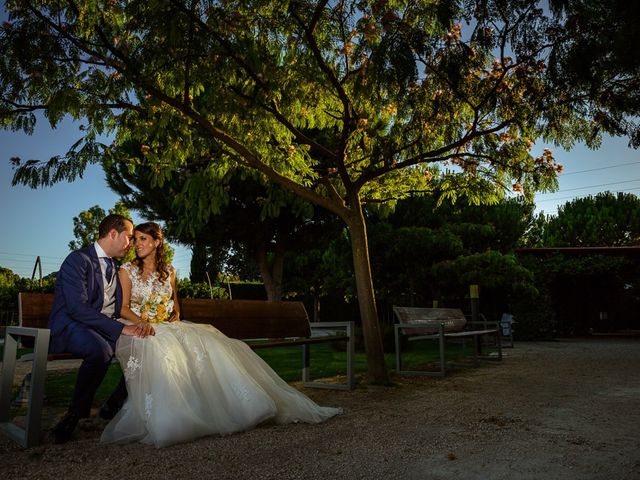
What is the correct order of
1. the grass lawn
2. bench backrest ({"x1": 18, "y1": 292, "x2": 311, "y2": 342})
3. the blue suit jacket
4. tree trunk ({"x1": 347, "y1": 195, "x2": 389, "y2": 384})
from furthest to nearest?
tree trunk ({"x1": 347, "y1": 195, "x2": 389, "y2": 384}) < the grass lawn < bench backrest ({"x1": 18, "y1": 292, "x2": 311, "y2": 342}) < the blue suit jacket

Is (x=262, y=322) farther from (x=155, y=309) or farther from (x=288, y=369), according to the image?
(x=288, y=369)

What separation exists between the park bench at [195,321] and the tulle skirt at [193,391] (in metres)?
0.52

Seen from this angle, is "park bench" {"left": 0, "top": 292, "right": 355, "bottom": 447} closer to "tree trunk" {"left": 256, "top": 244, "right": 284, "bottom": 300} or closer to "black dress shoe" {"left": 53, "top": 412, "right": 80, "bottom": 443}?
"black dress shoe" {"left": 53, "top": 412, "right": 80, "bottom": 443}

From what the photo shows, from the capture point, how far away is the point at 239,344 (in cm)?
438

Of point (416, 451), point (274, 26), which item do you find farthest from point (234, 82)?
point (416, 451)

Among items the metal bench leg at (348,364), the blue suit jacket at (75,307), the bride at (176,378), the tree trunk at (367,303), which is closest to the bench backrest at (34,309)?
the blue suit jacket at (75,307)

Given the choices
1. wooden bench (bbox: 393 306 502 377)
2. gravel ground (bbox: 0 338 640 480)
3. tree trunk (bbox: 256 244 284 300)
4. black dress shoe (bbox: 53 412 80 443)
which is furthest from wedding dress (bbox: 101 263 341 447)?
tree trunk (bbox: 256 244 284 300)

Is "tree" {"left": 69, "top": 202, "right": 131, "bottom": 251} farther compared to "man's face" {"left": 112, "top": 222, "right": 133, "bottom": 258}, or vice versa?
"tree" {"left": 69, "top": 202, "right": 131, "bottom": 251}

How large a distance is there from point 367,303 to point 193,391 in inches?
139

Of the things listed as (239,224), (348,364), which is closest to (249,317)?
(348,364)

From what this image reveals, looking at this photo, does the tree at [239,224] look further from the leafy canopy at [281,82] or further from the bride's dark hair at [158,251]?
the bride's dark hair at [158,251]

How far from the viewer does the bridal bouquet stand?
4.31 meters

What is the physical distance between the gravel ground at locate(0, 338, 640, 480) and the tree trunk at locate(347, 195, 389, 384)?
103 cm

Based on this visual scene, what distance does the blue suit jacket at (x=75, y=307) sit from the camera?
3744mm
